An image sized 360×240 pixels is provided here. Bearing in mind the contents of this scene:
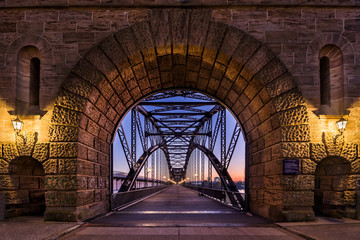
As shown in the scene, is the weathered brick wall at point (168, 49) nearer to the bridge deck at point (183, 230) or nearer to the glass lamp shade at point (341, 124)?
the glass lamp shade at point (341, 124)

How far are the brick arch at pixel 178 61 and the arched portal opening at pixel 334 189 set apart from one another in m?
1.43

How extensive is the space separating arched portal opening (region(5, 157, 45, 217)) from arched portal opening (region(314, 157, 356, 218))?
9083 millimetres

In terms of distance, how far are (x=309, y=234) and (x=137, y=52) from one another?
671 centimetres

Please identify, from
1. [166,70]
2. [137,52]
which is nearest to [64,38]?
[137,52]

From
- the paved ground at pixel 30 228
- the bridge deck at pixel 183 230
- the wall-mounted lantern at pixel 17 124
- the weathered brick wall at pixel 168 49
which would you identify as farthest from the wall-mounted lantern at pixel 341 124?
the wall-mounted lantern at pixel 17 124

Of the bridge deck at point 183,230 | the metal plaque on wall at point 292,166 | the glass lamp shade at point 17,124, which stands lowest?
the bridge deck at point 183,230

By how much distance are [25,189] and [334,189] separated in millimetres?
9557

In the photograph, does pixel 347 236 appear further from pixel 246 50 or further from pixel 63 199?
pixel 63 199

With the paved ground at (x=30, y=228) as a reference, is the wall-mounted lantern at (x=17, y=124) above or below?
above

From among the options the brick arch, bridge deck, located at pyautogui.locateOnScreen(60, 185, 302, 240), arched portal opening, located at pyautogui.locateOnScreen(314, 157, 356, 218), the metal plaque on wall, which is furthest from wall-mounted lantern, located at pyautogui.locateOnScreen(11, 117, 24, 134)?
arched portal opening, located at pyautogui.locateOnScreen(314, 157, 356, 218)

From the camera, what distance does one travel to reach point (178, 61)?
410 inches

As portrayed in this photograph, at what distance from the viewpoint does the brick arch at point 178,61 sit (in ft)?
29.0

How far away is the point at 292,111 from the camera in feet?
29.1

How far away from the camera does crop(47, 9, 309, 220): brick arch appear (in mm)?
8836
